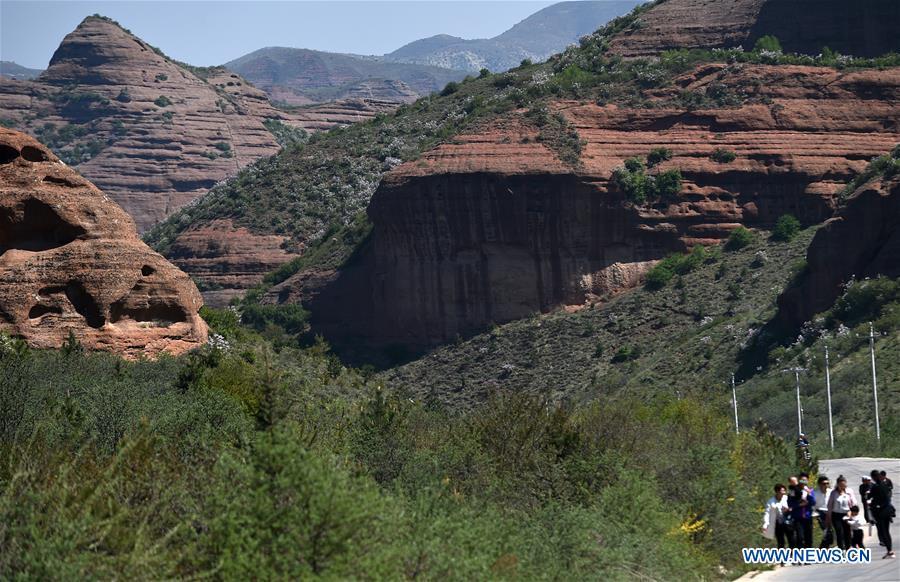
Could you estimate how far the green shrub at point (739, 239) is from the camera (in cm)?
9869

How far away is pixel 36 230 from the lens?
190 ft

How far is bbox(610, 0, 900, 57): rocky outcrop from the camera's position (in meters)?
115

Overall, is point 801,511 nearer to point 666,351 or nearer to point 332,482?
point 332,482

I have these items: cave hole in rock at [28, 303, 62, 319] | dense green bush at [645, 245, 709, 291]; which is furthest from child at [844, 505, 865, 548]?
dense green bush at [645, 245, 709, 291]

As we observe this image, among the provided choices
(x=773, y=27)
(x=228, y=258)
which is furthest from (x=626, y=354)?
(x=228, y=258)

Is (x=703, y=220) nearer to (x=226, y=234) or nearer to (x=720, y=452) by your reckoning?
(x=226, y=234)

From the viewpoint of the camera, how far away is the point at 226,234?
12912 cm

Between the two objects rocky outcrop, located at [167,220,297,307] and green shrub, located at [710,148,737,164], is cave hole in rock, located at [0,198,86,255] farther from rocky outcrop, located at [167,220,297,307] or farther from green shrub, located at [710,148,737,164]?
rocky outcrop, located at [167,220,297,307]

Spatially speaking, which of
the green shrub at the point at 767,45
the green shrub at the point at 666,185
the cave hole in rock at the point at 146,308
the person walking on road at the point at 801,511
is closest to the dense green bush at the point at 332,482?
the person walking on road at the point at 801,511

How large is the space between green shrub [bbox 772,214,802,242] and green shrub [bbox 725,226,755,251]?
1.36 m

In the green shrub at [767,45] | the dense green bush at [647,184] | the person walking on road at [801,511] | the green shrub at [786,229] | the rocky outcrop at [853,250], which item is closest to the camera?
the person walking on road at [801,511]

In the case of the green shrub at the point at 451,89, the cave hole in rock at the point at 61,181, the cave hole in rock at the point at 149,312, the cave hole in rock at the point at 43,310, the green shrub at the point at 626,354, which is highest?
the green shrub at the point at 451,89

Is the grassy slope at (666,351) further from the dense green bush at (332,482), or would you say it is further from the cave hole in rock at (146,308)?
the cave hole in rock at (146,308)

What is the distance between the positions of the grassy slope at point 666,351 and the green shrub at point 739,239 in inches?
20.4
